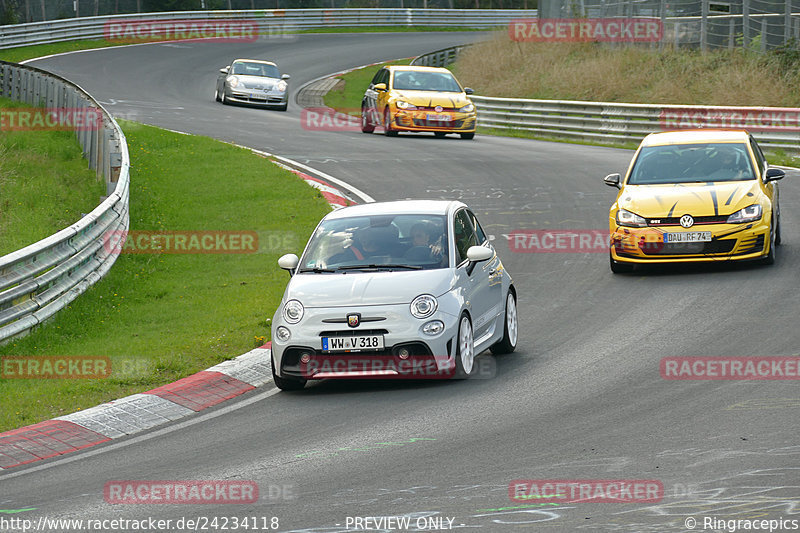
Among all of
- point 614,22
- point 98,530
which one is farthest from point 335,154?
point 98,530

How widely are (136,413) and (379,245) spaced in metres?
2.77

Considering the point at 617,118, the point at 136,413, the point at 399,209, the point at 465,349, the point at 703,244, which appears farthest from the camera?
the point at 617,118

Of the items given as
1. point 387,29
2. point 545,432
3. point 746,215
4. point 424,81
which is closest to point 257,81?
point 424,81

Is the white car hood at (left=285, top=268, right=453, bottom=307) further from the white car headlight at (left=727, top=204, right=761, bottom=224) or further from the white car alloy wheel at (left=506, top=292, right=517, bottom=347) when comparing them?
the white car headlight at (left=727, top=204, right=761, bottom=224)

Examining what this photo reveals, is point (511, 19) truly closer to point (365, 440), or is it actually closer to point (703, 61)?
point (703, 61)

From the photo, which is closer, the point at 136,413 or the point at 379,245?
the point at 136,413

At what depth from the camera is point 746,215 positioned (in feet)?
49.4

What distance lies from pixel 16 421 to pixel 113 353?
2.22 metres

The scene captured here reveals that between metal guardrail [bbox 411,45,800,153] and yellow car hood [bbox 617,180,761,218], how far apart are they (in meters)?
11.2

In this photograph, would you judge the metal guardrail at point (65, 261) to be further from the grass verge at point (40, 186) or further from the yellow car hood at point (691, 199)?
the yellow car hood at point (691, 199)

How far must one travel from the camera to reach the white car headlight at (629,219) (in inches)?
603

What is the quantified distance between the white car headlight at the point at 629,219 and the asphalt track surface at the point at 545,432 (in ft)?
2.26

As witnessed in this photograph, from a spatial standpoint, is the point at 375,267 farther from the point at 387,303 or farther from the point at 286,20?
the point at 286,20

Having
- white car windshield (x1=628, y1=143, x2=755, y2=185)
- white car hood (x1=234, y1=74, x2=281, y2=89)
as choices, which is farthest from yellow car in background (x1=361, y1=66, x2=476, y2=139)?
white car windshield (x1=628, y1=143, x2=755, y2=185)
